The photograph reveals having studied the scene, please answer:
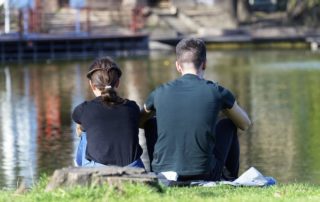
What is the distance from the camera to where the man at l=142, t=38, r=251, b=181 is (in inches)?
301

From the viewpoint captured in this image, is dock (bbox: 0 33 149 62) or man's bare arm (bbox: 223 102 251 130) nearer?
man's bare arm (bbox: 223 102 251 130)

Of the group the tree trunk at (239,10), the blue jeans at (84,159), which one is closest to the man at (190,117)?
the blue jeans at (84,159)

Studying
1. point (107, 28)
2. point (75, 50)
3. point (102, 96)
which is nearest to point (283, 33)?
point (107, 28)

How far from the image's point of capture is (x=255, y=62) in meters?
39.2

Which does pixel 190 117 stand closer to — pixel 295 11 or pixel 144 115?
pixel 144 115

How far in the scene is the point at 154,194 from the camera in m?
6.31

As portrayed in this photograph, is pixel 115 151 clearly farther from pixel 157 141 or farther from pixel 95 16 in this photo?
pixel 95 16

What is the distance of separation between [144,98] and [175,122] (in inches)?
614

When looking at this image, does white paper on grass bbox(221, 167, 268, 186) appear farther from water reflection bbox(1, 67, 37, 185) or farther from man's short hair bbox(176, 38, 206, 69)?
water reflection bbox(1, 67, 37, 185)

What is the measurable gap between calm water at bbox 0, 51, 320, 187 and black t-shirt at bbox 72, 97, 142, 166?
12.5 feet

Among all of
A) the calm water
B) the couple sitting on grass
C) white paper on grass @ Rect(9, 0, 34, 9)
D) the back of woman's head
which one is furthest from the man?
white paper on grass @ Rect(9, 0, 34, 9)

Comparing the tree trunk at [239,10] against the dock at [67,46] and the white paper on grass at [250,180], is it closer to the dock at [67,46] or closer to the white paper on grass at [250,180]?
the dock at [67,46]

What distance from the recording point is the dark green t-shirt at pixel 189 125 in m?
7.64

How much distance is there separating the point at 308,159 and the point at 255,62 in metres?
25.6
